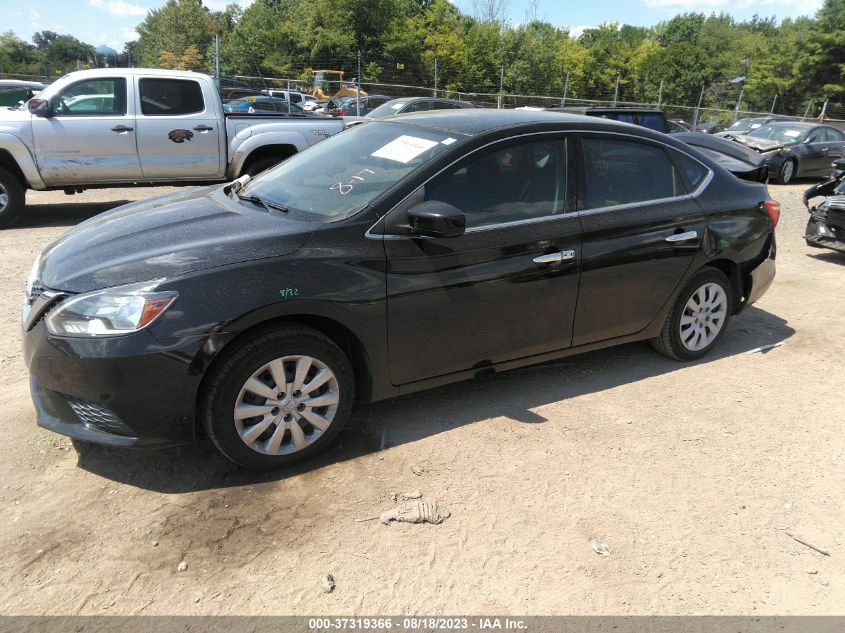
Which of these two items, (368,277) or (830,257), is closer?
(368,277)

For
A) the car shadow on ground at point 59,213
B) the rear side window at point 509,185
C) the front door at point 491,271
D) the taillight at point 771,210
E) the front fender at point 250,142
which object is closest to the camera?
the front door at point 491,271

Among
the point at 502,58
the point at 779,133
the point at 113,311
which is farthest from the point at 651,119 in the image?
the point at 502,58

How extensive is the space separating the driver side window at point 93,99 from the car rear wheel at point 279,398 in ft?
23.6

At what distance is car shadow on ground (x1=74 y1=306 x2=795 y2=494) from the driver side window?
6.69 m

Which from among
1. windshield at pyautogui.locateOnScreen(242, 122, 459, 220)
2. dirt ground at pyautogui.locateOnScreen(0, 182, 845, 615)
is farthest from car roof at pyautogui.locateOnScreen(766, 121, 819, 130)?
windshield at pyautogui.locateOnScreen(242, 122, 459, 220)

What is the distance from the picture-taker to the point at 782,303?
6379 mm

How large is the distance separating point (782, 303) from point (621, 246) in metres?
3.23

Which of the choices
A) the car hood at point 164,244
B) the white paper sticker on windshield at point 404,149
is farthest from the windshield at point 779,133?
the car hood at point 164,244

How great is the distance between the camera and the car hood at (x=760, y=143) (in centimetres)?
1510

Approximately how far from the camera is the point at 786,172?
50.1ft

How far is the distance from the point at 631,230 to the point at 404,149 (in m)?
1.53

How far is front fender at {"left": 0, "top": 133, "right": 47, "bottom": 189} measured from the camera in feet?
26.9

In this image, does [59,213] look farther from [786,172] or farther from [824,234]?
[786,172]

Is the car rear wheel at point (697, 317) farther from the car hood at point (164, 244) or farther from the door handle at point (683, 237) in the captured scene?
the car hood at point (164, 244)
